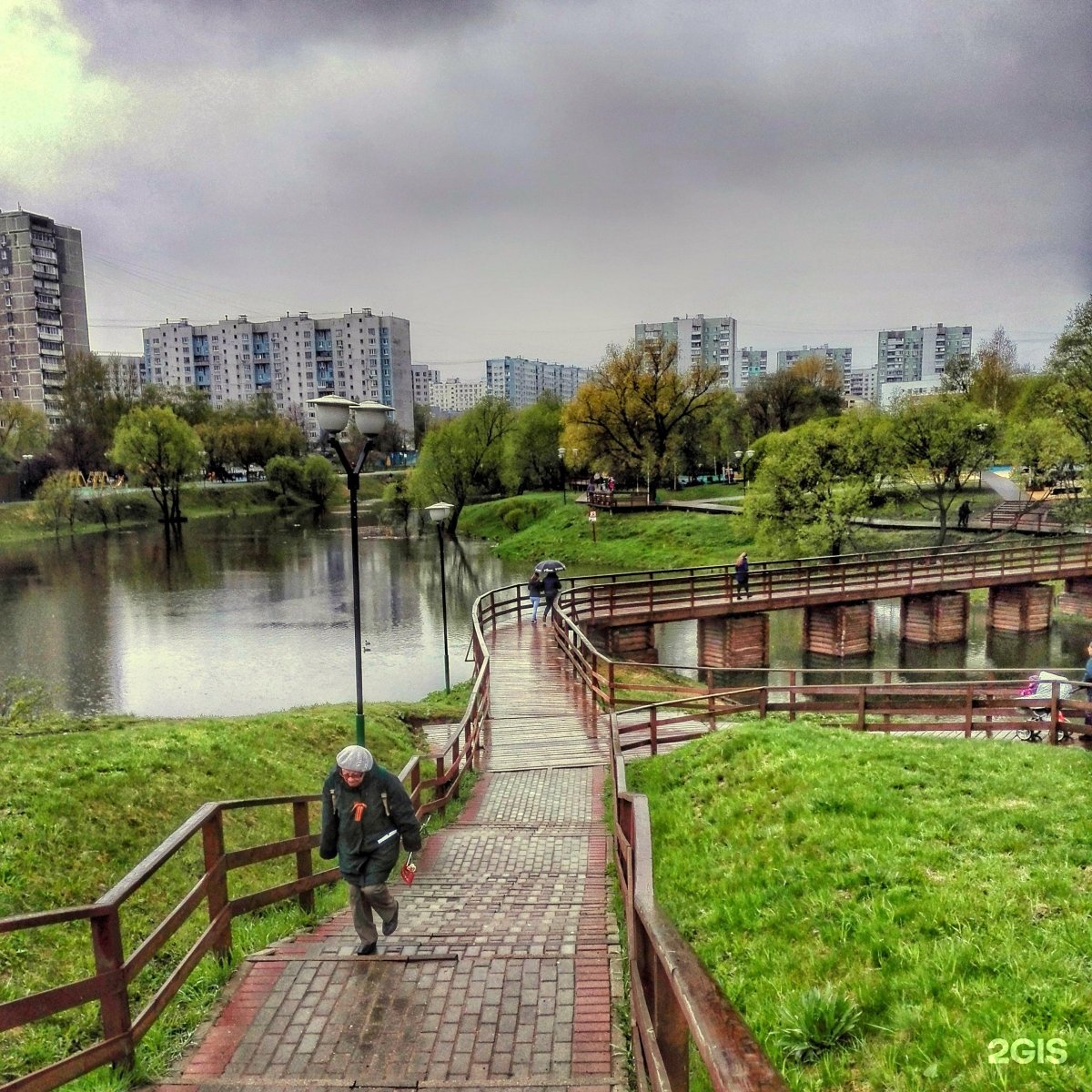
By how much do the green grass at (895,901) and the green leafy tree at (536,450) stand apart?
2444 inches

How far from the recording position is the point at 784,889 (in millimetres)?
5793

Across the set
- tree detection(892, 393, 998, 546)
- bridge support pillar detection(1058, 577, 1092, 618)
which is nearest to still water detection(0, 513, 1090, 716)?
bridge support pillar detection(1058, 577, 1092, 618)

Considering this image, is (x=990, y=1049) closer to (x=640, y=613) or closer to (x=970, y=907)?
(x=970, y=907)

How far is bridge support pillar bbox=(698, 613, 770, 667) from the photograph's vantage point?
25.5 metres

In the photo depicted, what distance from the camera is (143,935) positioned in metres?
6.94

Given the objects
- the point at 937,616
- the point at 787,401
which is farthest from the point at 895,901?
the point at 787,401

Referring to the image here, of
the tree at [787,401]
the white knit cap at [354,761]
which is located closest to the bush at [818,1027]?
the white knit cap at [354,761]

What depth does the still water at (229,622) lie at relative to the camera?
23.0 m

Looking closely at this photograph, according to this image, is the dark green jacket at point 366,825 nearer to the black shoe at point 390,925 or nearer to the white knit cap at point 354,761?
the white knit cap at point 354,761

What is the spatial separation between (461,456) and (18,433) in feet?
150

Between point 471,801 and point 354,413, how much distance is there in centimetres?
536

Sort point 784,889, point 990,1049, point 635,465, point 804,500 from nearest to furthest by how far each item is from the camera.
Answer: point 990,1049 → point 784,889 → point 804,500 → point 635,465

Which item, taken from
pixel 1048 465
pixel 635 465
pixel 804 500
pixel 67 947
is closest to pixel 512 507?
pixel 635 465

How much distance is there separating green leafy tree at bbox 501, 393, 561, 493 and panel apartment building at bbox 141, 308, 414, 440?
72299mm
